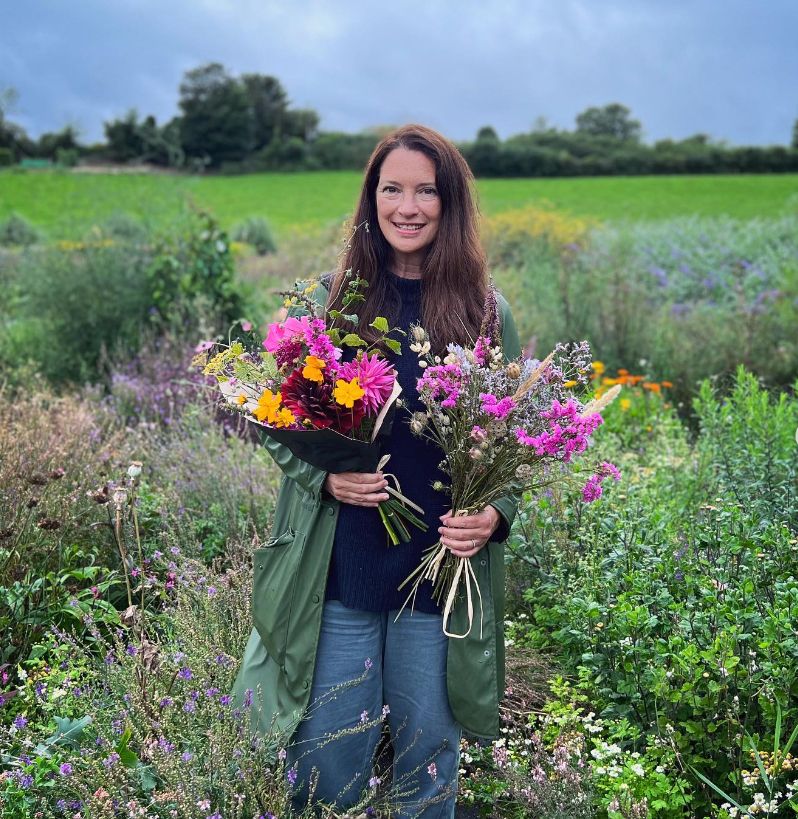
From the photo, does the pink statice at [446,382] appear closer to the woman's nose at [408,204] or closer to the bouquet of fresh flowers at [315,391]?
the bouquet of fresh flowers at [315,391]

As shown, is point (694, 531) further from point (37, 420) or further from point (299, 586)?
point (37, 420)

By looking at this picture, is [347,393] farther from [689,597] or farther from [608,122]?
[608,122]

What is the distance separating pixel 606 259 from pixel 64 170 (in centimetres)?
718

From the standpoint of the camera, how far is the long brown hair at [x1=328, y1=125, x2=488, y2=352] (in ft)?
7.71

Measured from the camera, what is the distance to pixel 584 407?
2150 millimetres

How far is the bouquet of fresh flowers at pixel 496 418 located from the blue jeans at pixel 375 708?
246 mm

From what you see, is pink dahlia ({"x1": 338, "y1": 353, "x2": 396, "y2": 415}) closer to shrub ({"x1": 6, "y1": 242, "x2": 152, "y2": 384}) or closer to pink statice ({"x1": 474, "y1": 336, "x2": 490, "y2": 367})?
pink statice ({"x1": 474, "y1": 336, "x2": 490, "y2": 367})

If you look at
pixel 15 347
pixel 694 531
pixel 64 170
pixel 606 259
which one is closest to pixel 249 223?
pixel 64 170

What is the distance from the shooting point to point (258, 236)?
17.7m

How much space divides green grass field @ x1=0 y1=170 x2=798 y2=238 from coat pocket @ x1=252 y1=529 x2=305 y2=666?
33.0 ft

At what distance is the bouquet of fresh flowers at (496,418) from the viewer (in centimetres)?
196

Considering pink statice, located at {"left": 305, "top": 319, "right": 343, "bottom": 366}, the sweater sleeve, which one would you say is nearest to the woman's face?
the sweater sleeve

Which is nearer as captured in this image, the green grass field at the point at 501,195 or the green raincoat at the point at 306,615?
the green raincoat at the point at 306,615

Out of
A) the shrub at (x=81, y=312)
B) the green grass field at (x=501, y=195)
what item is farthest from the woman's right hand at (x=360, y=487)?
the green grass field at (x=501, y=195)
